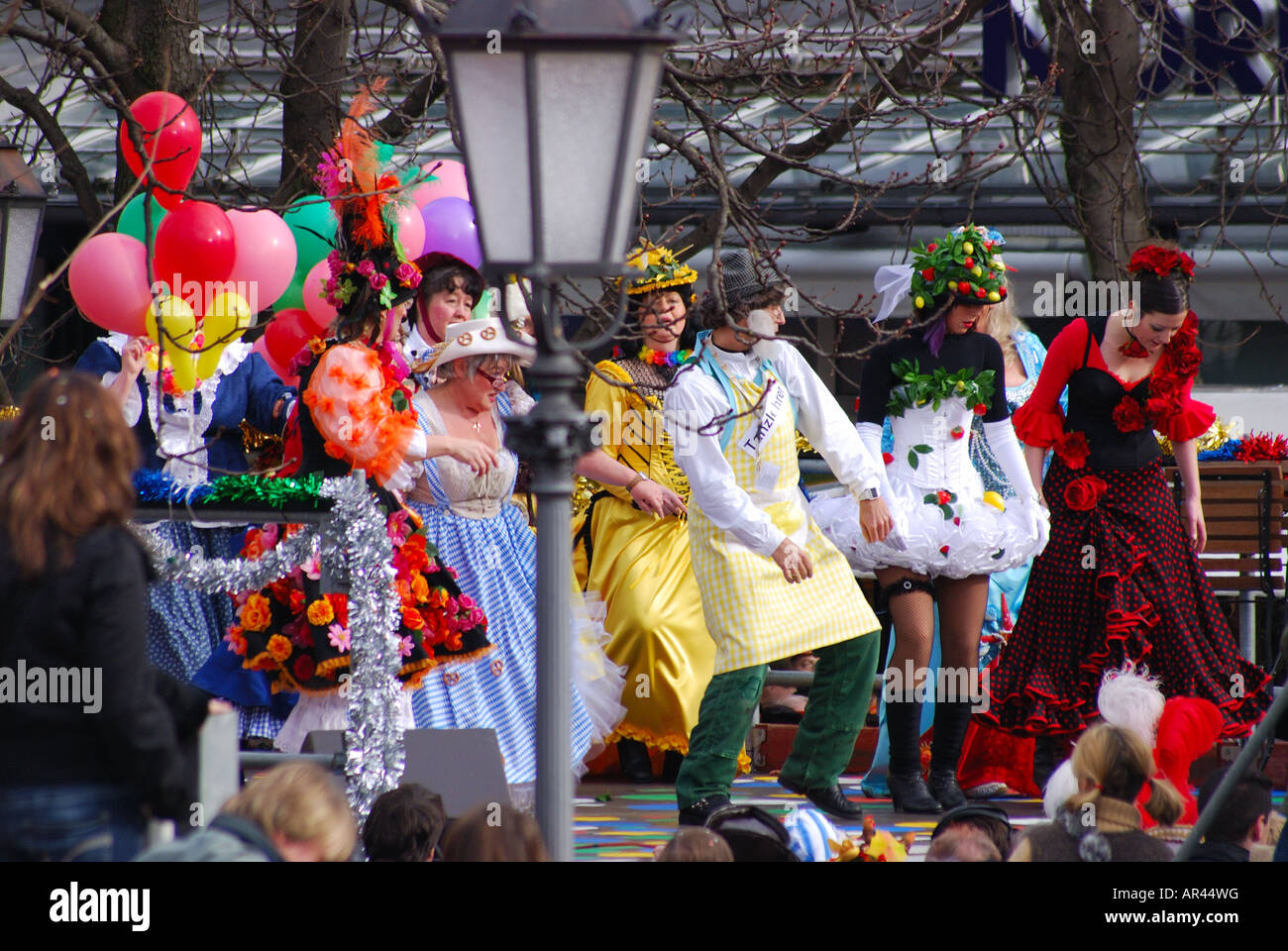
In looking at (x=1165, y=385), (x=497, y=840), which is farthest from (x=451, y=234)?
(x=497, y=840)

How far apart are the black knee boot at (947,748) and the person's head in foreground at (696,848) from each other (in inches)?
119

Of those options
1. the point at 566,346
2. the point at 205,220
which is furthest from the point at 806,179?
the point at 566,346

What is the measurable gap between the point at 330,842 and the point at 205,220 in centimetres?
353

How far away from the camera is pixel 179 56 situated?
24.9 ft

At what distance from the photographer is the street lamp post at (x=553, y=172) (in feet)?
10.7

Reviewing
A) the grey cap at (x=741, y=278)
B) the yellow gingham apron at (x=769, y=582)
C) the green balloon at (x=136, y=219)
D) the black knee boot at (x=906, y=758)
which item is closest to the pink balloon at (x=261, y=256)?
the green balloon at (x=136, y=219)

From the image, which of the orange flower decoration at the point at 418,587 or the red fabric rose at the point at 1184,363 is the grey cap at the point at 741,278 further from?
the red fabric rose at the point at 1184,363

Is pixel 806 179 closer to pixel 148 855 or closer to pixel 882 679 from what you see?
pixel 882 679

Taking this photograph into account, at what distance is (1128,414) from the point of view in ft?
21.8

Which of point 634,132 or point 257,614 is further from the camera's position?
point 257,614

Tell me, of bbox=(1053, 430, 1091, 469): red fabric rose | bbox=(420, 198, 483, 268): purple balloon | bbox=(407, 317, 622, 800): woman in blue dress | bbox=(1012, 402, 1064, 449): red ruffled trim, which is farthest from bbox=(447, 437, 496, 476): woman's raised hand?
bbox=(1053, 430, 1091, 469): red fabric rose

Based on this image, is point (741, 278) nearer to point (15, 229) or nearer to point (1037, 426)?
point (1037, 426)

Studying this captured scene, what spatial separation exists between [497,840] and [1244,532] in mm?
5744

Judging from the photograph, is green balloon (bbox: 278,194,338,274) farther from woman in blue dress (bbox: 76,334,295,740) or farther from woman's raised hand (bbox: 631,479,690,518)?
woman's raised hand (bbox: 631,479,690,518)
